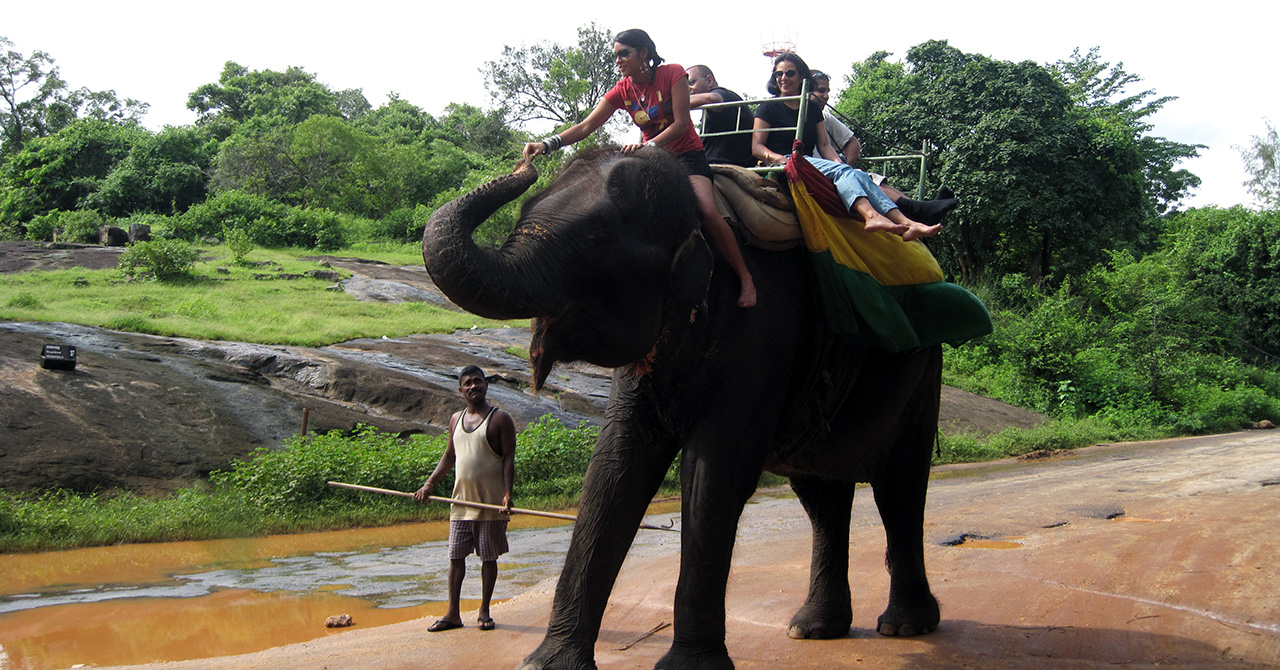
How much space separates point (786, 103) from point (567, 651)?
123 inches

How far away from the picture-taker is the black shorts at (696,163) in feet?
13.5

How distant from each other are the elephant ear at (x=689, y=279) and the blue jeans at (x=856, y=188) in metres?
0.82

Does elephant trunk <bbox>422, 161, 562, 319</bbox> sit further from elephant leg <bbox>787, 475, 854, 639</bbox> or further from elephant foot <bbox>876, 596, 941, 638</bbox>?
elephant foot <bbox>876, 596, 941, 638</bbox>

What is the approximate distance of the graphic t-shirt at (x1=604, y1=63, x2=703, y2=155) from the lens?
4176 mm

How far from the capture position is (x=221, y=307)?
20109mm

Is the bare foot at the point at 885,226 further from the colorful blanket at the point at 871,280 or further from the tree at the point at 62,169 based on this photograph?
the tree at the point at 62,169

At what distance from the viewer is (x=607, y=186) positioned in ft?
11.6

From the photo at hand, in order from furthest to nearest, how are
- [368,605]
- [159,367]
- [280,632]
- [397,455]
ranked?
[159,367] → [397,455] → [368,605] → [280,632]

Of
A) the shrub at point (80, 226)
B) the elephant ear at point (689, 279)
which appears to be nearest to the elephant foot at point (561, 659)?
the elephant ear at point (689, 279)

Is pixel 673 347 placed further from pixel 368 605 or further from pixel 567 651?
pixel 368 605

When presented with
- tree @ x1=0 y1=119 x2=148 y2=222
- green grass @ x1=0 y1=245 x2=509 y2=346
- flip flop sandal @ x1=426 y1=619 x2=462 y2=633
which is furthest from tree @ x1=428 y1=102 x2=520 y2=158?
flip flop sandal @ x1=426 y1=619 x2=462 y2=633

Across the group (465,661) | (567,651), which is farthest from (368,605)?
(567,651)

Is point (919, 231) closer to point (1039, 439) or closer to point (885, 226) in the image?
point (885, 226)

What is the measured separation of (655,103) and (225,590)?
5698mm
